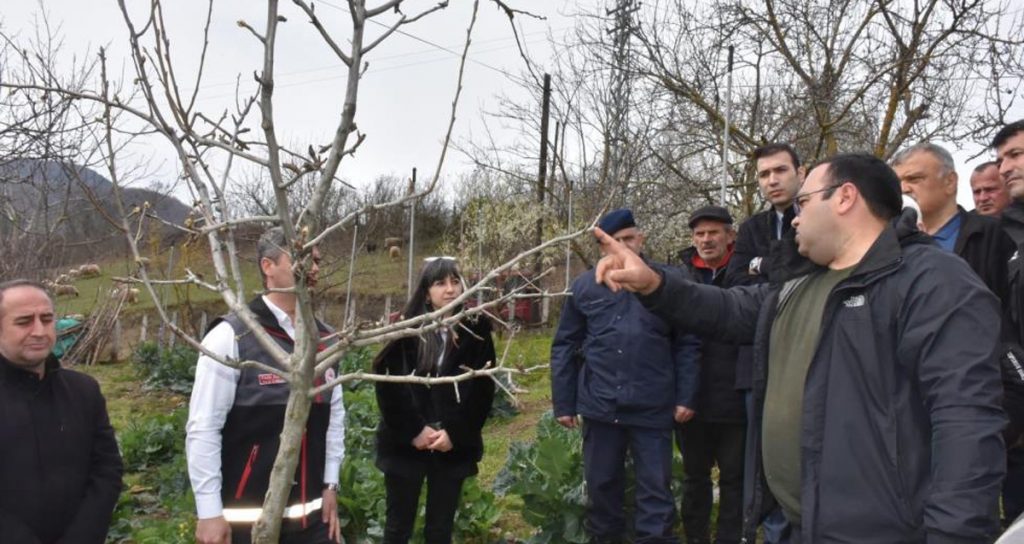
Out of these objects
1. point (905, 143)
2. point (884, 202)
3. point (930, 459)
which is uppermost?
point (905, 143)

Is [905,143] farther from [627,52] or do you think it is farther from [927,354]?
[927,354]

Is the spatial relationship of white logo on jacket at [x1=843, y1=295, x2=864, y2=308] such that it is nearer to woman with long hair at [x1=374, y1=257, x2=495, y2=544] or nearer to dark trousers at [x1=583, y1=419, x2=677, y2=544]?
woman with long hair at [x1=374, y1=257, x2=495, y2=544]

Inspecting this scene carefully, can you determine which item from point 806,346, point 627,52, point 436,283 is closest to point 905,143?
point 627,52

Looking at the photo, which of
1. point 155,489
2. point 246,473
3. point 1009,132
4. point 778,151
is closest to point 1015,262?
point 1009,132

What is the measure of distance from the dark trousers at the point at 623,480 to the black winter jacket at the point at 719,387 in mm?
257

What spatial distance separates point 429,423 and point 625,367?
3.71ft

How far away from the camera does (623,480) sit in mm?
4699

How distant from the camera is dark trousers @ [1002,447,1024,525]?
3.43m

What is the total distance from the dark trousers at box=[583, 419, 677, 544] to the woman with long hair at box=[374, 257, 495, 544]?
0.75m

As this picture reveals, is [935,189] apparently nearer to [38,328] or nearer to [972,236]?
[972,236]

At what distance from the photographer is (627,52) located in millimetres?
11203

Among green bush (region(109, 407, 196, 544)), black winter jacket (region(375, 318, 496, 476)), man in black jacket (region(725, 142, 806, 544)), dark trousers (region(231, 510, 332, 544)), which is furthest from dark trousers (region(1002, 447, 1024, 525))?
green bush (region(109, 407, 196, 544))

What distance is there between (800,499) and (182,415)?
7.42 metres

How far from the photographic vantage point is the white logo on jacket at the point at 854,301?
7.90ft
